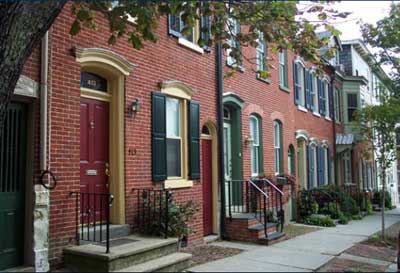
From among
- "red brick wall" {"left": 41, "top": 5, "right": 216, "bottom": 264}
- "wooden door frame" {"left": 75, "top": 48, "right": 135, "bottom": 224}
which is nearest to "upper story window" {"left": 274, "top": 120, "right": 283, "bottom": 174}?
"red brick wall" {"left": 41, "top": 5, "right": 216, "bottom": 264}

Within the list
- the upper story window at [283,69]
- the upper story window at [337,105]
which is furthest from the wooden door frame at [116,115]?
the upper story window at [337,105]

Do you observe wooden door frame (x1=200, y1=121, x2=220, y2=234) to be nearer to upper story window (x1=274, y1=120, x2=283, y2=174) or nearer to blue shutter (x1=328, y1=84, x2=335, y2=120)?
upper story window (x1=274, y1=120, x2=283, y2=174)

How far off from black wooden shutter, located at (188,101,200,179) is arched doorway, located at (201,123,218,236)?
625 mm

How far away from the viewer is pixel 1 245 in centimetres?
637

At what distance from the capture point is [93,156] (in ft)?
26.1

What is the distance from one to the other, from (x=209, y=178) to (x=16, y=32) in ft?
22.5

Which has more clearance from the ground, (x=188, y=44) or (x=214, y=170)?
(x=188, y=44)

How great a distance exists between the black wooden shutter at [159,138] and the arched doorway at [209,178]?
5.95ft

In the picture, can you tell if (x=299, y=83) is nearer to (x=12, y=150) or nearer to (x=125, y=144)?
(x=125, y=144)

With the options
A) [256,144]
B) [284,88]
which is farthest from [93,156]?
[284,88]

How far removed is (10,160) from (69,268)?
5.85 feet

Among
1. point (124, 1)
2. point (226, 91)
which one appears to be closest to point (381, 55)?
point (226, 91)

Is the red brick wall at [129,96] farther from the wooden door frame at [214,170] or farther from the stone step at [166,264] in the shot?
the stone step at [166,264]

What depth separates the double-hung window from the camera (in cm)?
955
